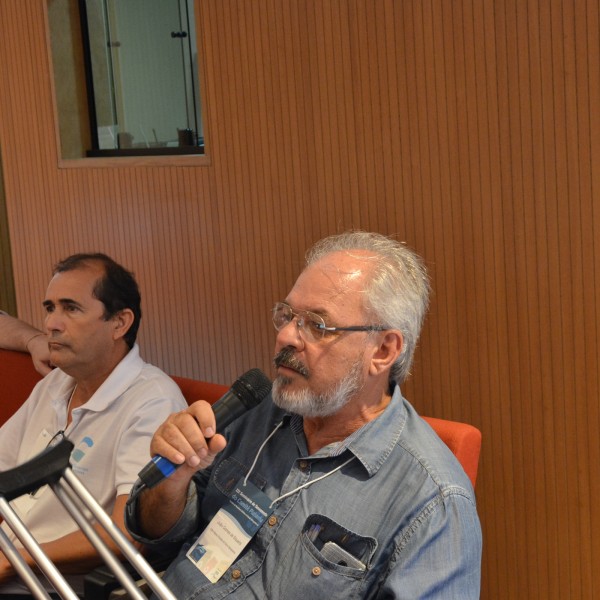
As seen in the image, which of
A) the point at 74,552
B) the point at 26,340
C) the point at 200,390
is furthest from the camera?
the point at 26,340

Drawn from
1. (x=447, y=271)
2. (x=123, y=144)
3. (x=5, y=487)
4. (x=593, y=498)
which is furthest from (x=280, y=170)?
(x=5, y=487)

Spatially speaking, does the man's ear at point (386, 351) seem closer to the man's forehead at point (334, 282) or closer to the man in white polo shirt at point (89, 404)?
the man's forehead at point (334, 282)

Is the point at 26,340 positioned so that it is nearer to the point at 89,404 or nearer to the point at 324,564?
the point at 89,404

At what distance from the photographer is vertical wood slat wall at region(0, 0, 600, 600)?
8.09 ft

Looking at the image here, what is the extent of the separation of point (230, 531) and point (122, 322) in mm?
1031

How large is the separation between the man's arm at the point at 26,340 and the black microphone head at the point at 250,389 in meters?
1.54

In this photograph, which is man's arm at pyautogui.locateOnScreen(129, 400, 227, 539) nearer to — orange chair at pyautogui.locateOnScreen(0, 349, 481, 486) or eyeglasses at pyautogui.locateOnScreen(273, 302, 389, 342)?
eyeglasses at pyautogui.locateOnScreen(273, 302, 389, 342)

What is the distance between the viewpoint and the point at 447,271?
273cm

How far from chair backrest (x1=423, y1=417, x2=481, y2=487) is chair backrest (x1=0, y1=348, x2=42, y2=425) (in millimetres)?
1737

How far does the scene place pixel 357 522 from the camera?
1.90 metres

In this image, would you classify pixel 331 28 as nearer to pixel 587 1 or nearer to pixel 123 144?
pixel 587 1

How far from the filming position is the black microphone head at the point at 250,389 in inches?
73.9

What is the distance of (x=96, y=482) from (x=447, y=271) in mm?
1158

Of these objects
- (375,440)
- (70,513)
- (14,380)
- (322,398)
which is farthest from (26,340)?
(70,513)
